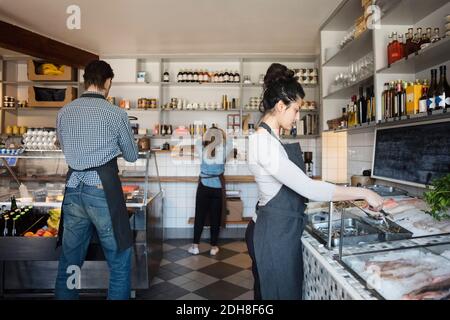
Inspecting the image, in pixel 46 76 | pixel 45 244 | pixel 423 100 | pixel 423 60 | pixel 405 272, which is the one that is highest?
pixel 46 76

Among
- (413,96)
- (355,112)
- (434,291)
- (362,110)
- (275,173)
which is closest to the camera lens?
(434,291)

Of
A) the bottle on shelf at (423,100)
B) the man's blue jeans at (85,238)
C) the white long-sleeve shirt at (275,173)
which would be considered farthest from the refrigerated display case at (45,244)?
the bottle on shelf at (423,100)

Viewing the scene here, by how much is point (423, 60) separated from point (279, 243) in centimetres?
165

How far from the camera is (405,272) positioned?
3.76ft

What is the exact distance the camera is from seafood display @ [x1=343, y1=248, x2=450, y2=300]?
103 cm

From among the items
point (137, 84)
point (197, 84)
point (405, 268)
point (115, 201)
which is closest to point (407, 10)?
point (405, 268)

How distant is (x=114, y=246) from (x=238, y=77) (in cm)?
345

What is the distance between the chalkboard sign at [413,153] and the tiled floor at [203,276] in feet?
5.11

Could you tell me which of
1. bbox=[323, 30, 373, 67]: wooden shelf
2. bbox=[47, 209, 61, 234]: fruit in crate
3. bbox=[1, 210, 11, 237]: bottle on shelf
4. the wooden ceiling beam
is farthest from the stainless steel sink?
the wooden ceiling beam

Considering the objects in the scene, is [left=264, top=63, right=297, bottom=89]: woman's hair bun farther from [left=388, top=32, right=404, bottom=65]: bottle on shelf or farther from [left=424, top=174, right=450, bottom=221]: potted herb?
[left=388, top=32, right=404, bottom=65]: bottle on shelf

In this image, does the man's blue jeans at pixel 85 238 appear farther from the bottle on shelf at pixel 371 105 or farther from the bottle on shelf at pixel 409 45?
the bottle on shelf at pixel 409 45

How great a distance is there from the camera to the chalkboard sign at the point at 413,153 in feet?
6.88

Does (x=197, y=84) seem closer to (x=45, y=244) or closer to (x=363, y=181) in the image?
(x=363, y=181)
